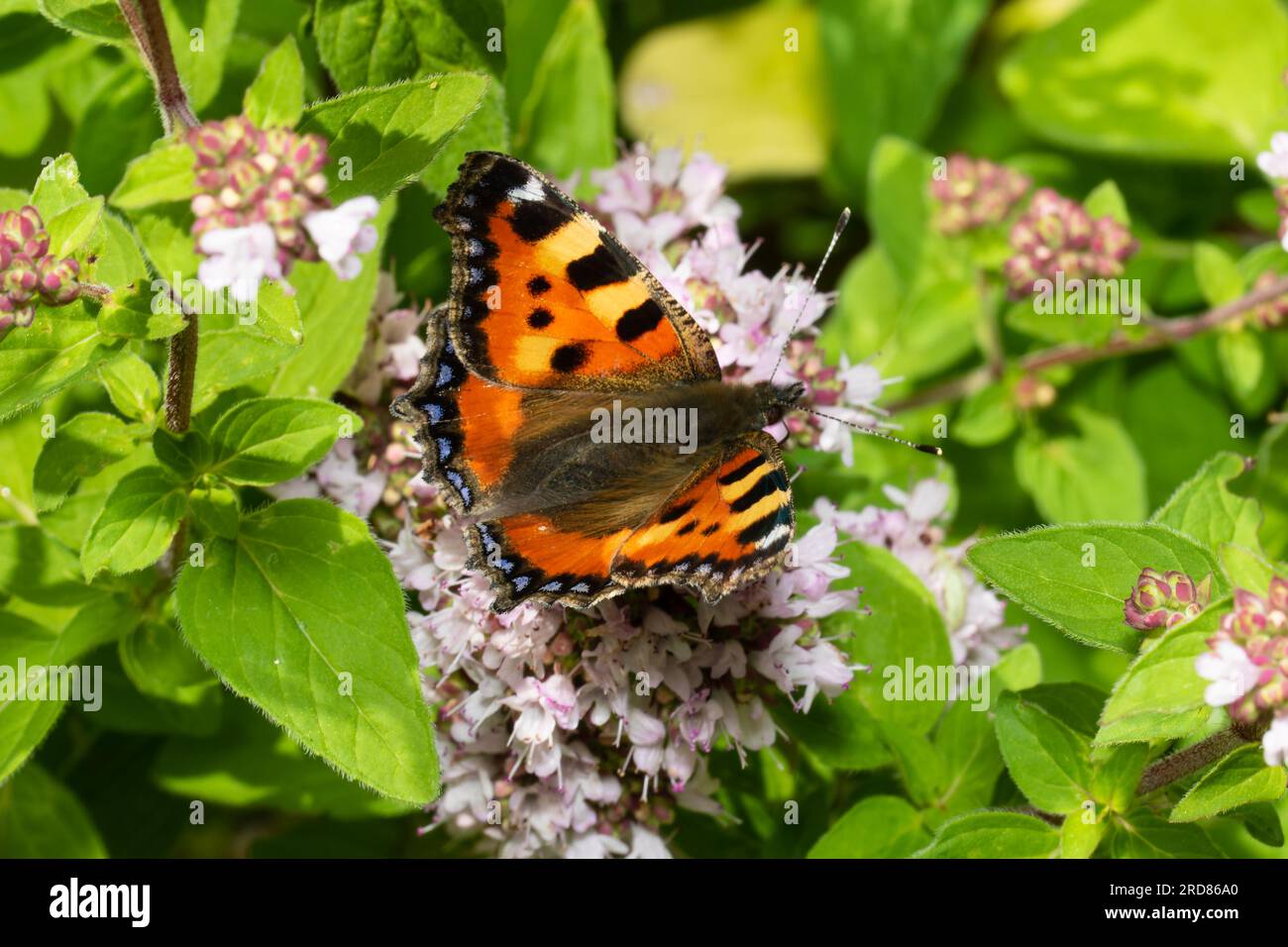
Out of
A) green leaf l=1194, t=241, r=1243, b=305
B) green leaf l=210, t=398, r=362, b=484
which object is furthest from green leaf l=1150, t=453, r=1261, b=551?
green leaf l=210, t=398, r=362, b=484

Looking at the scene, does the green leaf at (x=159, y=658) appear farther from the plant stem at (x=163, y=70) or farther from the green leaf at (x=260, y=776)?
the plant stem at (x=163, y=70)

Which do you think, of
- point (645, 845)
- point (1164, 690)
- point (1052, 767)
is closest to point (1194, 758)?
point (1052, 767)

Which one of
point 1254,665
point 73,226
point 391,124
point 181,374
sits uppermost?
point 391,124

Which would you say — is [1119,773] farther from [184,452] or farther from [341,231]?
[184,452]

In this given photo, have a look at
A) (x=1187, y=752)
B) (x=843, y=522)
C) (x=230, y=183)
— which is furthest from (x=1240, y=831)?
(x=230, y=183)

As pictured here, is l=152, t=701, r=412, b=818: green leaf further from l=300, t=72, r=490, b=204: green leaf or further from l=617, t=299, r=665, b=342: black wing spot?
l=300, t=72, r=490, b=204: green leaf
